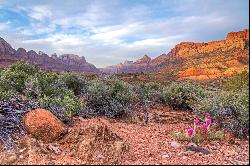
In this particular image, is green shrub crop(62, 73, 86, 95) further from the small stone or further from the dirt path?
the small stone

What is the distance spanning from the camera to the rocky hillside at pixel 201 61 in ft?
250

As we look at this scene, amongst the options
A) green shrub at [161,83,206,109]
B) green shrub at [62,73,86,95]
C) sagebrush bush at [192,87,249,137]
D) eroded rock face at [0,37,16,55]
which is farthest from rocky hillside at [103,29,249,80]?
eroded rock face at [0,37,16,55]

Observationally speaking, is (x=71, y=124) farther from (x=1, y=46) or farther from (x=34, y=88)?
(x=1, y=46)

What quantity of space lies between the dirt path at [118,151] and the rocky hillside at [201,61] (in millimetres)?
6374

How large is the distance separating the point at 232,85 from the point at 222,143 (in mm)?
4493

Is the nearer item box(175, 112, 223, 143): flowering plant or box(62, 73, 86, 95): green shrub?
box(175, 112, 223, 143): flowering plant

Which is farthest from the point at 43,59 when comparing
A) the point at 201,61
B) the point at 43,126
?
the point at 43,126

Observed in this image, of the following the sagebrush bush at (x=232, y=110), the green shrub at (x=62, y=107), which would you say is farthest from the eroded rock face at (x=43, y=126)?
the sagebrush bush at (x=232, y=110)

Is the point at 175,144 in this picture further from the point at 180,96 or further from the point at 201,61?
the point at 201,61

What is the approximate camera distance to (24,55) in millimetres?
112562

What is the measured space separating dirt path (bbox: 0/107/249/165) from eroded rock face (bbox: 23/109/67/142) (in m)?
0.24

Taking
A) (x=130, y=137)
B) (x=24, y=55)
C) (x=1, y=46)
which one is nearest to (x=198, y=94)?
(x=130, y=137)

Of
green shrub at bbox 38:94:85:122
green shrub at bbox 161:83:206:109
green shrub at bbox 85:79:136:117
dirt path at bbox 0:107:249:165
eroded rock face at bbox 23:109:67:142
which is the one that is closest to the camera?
dirt path at bbox 0:107:249:165

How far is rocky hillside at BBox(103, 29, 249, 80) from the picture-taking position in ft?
250
